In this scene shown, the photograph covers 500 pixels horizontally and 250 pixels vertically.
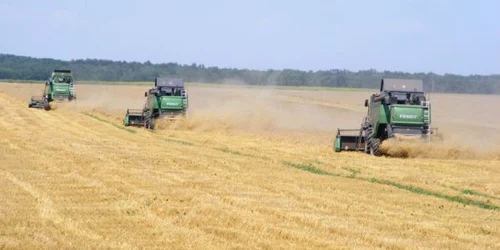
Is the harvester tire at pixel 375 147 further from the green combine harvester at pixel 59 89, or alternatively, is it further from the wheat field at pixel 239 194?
the green combine harvester at pixel 59 89

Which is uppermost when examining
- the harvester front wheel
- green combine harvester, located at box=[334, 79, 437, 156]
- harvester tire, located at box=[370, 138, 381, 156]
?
green combine harvester, located at box=[334, 79, 437, 156]

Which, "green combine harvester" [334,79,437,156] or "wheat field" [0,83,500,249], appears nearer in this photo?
"wheat field" [0,83,500,249]

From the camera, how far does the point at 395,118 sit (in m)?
30.7

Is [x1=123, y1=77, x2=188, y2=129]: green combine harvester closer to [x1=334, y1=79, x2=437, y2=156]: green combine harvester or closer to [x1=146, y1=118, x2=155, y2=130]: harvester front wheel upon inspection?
[x1=146, y1=118, x2=155, y2=130]: harvester front wheel

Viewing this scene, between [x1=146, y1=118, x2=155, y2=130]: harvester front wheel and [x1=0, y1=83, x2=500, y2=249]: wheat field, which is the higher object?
[x1=0, y1=83, x2=500, y2=249]: wheat field

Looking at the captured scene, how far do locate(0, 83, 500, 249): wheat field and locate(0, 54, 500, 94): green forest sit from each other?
59582 mm

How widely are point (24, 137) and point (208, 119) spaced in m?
15.5

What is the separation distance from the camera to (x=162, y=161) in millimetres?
23906

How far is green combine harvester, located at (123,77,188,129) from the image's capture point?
44656 millimetres

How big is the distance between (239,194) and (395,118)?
48.6 ft

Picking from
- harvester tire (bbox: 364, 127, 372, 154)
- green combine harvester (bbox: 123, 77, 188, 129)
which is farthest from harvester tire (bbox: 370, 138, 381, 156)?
green combine harvester (bbox: 123, 77, 188, 129)

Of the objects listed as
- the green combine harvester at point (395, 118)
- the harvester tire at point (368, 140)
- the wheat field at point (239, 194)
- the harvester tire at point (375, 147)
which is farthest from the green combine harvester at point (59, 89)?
the harvester tire at point (375, 147)

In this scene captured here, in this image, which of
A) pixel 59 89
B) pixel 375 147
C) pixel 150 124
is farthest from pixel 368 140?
pixel 59 89

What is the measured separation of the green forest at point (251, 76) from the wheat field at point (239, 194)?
59.6 m
